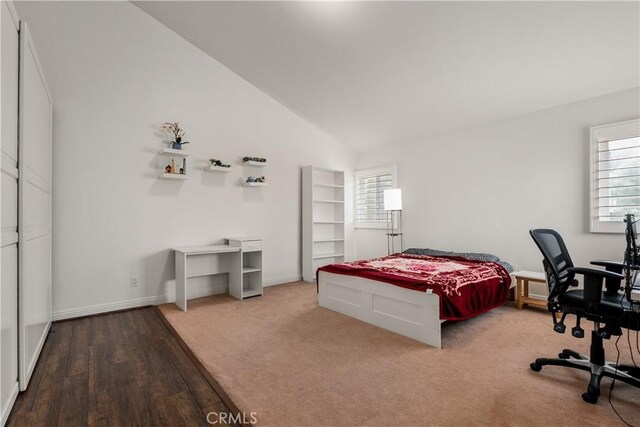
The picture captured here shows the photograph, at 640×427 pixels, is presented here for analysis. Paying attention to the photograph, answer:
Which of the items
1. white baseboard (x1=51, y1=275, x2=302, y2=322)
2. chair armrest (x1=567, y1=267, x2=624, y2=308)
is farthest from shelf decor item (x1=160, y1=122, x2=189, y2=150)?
chair armrest (x1=567, y1=267, x2=624, y2=308)

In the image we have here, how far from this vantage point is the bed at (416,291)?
2.51 meters

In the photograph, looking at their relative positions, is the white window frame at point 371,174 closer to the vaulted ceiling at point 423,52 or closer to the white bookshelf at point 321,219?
the white bookshelf at point 321,219

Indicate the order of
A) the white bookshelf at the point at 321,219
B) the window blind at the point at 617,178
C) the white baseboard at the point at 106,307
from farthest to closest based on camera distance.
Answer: the white bookshelf at the point at 321,219 → the white baseboard at the point at 106,307 → the window blind at the point at 617,178

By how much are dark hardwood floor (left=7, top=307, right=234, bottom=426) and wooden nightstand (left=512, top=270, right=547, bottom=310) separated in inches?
129

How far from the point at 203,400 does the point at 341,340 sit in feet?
3.93

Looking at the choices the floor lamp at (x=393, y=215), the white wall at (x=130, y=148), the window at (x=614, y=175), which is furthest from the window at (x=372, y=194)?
the window at (x=614, y=175)

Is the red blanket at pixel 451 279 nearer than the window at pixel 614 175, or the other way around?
the red blanket at pixel 451 279

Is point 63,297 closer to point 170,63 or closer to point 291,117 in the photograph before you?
point 170,63

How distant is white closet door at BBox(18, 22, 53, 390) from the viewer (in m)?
1.90

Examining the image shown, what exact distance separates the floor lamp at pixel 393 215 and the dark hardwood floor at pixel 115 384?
3.54 meters

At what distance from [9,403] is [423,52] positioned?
4228 millimetres

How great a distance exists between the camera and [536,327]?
113 inches

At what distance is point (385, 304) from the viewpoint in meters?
2.82

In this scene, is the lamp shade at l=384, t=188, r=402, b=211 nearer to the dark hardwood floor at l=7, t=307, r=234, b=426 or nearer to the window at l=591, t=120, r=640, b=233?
the window at l=591, t=120, r=640, b=233
